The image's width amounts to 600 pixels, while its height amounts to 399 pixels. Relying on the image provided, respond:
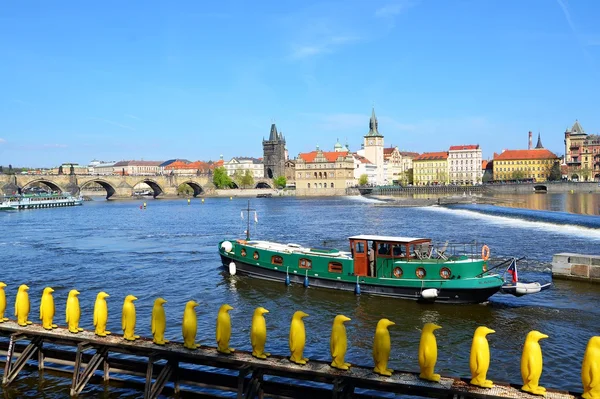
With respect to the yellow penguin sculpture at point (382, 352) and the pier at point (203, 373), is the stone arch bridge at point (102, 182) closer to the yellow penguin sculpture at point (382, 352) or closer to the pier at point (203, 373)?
the pier at point (203, 373)

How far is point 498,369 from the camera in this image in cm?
1870

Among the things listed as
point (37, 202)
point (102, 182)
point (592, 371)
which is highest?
point (102, 182)

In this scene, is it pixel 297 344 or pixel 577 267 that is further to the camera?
pixel 577 267

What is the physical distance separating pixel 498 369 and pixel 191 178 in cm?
18571

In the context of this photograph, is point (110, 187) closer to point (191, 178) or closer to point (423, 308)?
point (191, 178)

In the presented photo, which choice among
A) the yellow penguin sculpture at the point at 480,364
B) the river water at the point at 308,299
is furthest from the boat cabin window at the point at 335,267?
the yellow penguin sculpture at the point at 480,364

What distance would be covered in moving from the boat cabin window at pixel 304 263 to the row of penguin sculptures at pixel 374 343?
1609 cm

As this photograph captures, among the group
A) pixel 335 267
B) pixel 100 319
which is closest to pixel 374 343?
pixel 100 319

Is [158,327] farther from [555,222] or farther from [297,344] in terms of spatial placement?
[555,222]

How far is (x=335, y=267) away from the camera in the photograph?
31.0 metres

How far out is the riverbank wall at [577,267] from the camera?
32375mm

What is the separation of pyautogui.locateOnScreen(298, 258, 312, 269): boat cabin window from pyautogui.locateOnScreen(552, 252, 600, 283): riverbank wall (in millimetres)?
14641

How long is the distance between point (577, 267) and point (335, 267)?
47.1 feet

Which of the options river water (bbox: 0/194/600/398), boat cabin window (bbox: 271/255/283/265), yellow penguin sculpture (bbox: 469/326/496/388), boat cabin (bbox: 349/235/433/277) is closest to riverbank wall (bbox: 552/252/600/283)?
river water (bbox: 0/194/600/398)
